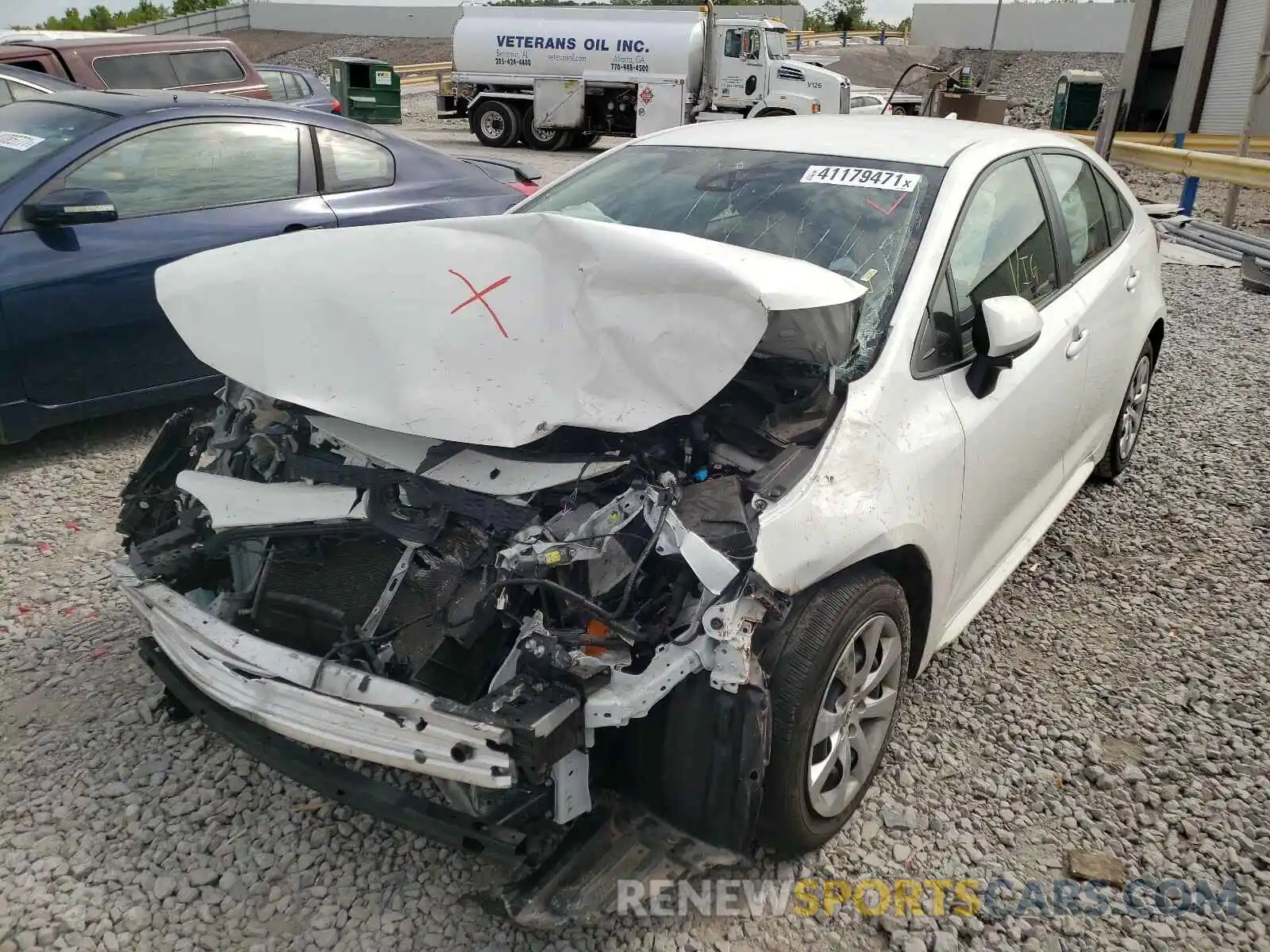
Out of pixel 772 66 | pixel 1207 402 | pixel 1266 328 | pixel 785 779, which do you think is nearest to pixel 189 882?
pixel 785 779

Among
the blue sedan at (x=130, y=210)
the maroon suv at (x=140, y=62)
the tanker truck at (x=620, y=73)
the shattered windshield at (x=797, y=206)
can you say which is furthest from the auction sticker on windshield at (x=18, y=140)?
the tanker truck at (x=620, y=73)

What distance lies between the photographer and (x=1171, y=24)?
65.9 feet

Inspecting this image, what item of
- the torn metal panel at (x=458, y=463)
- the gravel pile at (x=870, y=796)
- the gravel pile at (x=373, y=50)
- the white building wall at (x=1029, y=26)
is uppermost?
the white building wall at (x=1029, y=26)

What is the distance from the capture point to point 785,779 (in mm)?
2229

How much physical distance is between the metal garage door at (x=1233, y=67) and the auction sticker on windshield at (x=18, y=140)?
60.5 feet

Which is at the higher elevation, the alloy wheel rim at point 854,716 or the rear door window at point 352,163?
the rear door window at point 352,163

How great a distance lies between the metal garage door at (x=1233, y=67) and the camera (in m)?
16.9

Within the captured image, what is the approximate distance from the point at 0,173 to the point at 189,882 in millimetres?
3698

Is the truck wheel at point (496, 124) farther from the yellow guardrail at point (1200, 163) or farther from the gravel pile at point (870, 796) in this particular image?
the gravel pile at point (870, 796)

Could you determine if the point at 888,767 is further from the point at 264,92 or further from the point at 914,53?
the point at 914,53

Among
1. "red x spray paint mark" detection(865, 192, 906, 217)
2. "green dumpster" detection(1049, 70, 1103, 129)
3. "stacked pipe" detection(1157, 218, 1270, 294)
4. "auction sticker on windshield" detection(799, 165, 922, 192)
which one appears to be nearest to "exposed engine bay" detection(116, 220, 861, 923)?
"red x spray paint mark" detection(865, 192, 906, 217)

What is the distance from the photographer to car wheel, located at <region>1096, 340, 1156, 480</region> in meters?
4.43

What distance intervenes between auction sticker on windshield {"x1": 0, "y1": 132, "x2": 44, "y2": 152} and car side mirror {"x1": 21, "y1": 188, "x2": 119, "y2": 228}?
A: 0.48 meters

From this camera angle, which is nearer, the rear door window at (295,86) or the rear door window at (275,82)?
the rear door window at (275,82)
